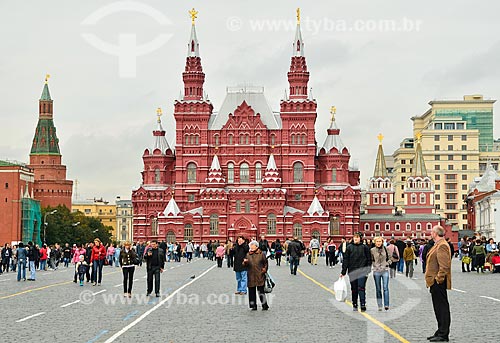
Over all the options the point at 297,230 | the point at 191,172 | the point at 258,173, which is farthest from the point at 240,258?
the point at 191,172

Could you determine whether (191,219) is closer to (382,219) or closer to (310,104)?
(310,104)

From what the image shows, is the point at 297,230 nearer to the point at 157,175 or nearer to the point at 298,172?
the point at 298,172

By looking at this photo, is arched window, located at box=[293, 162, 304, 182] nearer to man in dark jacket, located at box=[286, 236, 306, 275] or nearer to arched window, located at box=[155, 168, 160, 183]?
arched window, located at box=[155, 168, 160, 183]

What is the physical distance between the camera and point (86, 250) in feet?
105

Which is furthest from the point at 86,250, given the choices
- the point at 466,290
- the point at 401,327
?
the point at 401,327

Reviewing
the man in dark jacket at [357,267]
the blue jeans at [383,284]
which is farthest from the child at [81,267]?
the blue jeans at [383,284]

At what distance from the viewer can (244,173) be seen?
117438mm

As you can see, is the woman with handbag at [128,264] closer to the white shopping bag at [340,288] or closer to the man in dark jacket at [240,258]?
the man in dark jacket at [240,258]

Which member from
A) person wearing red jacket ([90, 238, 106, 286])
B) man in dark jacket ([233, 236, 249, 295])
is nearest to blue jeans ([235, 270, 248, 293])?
man in dark jacket ([233, 236, 249, 295])

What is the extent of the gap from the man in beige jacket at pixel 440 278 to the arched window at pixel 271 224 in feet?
320

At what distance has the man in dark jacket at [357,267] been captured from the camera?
65.2 ft

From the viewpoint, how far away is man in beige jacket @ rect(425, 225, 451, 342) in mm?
14969

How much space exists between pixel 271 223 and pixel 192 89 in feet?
69.0

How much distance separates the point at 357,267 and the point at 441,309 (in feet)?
17.2
